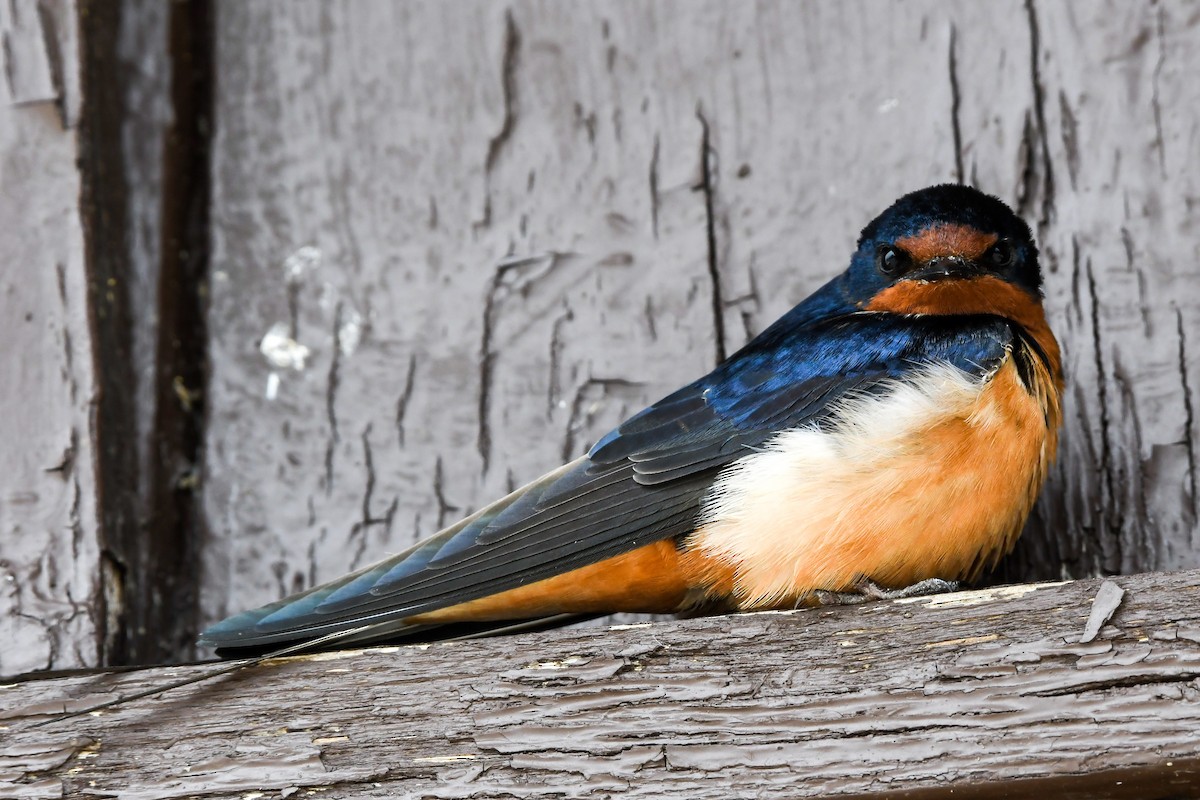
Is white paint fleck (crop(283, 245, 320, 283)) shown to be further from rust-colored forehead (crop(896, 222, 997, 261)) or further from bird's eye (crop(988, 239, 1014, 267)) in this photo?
bird's eye (crop(988, 239, 1014, 267))

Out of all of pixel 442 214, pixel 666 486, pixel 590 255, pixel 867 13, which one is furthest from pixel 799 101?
pixel 666 486

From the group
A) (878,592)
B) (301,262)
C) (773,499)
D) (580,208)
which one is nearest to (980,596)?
(878,592)

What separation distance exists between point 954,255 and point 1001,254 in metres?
0.06

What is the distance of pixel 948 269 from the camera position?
1.73 meters

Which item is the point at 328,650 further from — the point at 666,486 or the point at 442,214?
the point at 442,214

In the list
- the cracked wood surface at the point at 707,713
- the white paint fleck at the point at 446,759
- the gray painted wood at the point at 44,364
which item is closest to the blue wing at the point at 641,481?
the cracked wood surface at the point at 707,713

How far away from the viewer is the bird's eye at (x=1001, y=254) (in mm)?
1723

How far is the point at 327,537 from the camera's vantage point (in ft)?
6.13

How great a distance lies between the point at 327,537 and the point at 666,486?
553 mm

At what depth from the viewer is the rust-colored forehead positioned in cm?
171

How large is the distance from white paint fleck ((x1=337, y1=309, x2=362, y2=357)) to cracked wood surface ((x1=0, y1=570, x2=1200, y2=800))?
0.68 metres

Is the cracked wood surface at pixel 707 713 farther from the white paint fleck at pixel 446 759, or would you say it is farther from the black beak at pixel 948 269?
the black beak at pixel 948 269

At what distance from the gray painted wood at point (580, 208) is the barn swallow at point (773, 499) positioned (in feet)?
0.77

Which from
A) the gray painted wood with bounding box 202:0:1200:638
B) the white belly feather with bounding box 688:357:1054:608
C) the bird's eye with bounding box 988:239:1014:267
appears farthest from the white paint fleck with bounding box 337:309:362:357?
the bird's eye with bounding box 988:239:1014:267
